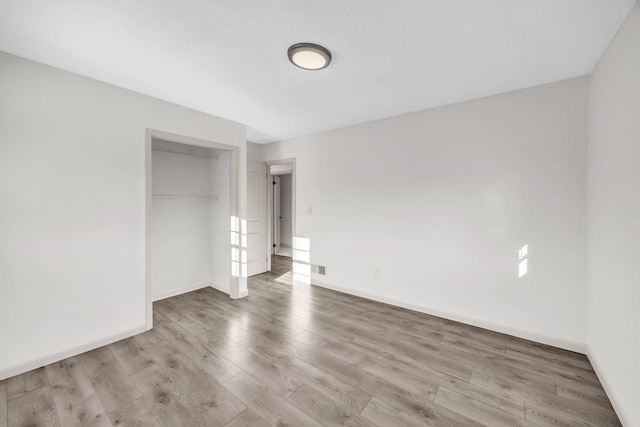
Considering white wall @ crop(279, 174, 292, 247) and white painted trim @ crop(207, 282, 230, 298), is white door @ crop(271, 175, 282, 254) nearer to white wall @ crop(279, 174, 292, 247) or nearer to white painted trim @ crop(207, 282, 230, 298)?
white wall @ crop(279, 174, 292, 247)

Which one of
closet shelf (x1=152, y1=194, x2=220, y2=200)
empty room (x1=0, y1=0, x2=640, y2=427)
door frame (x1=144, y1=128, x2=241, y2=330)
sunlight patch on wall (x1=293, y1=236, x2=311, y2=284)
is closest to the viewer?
empty room (x1=0, y1=0, x2=640, y2=427)

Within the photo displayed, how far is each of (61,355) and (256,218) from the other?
10.1 feet

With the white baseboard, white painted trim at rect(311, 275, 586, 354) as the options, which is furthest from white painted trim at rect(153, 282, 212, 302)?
white painted trim at rect(311, 275, 586, 354)

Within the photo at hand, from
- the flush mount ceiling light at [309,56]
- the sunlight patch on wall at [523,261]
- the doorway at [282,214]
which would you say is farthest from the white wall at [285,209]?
the sunlight patch on wall at [523,261]

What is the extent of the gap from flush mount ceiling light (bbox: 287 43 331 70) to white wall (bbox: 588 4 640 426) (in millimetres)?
1925

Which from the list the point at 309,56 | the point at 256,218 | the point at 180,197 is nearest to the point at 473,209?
the point at 309,56

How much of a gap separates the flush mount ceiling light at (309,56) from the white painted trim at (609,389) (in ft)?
10.3

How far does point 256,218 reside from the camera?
491 cm

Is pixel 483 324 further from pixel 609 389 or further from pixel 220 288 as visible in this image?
pixel 220 288

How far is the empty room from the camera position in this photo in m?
1.67

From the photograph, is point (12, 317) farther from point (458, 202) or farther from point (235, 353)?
point (458, 202)

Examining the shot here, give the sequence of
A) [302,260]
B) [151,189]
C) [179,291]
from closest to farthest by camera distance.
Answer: [151,189]
[179,291]
[302,260]

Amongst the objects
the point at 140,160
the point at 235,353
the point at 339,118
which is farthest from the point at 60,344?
the point at 339,118

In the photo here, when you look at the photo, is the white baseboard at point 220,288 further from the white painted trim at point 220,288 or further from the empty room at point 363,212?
the empty room at point 363,212
